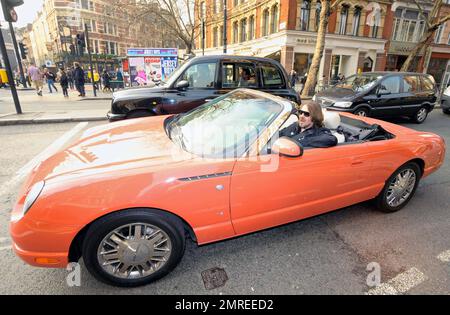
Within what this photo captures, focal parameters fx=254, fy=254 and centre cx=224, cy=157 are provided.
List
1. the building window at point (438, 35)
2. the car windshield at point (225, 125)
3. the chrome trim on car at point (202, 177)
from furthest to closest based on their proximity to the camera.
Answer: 1. the building window at point (438, 35)
2. the car windshield at point (225, 125)
3. the chrome trim on car at point (202, 177)

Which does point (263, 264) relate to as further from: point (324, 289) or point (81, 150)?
point (81, 150)

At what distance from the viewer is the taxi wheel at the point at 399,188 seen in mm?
3104

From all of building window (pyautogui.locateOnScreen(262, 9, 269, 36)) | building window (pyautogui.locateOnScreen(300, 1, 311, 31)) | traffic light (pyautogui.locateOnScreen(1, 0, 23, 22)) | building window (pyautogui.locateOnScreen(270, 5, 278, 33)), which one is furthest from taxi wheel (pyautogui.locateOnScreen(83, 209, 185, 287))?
building window (pyautogui.locateOnScreen(262, 9, 269, 36))

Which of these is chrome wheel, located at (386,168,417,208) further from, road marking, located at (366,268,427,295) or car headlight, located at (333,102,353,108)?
car headlight, located at (333,102,353,108)

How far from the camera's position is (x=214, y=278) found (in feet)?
7.29

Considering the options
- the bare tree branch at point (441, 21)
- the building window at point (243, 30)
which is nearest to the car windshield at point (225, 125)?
the bare tree branch at point (441, 21)

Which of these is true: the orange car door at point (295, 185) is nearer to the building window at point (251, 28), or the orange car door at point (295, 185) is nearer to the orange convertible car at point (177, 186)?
the orange convertible car at point (177, 186)

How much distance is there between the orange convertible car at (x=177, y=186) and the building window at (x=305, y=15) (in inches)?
852

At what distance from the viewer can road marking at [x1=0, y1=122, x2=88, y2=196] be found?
12.4 feet

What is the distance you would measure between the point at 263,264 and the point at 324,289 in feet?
1.80

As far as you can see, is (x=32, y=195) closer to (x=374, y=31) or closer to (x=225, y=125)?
(x=225, y=125)

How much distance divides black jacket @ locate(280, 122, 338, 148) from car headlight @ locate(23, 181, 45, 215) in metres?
2.21

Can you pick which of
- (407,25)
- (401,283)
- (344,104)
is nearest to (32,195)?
(401,283)
